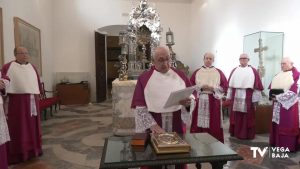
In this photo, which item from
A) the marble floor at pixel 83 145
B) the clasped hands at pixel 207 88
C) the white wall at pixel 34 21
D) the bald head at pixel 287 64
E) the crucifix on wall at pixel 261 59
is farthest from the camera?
the crucifix on wall at pixel 261 59

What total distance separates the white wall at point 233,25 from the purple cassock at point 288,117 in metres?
0.98

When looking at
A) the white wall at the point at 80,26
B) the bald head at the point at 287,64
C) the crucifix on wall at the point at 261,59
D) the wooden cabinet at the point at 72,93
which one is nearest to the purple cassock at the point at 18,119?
the bald head at the point at 287,64

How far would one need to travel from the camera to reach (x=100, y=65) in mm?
10391

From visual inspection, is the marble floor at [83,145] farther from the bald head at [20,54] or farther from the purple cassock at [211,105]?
the bald head at [20,54]

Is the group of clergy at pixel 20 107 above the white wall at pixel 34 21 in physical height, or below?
below

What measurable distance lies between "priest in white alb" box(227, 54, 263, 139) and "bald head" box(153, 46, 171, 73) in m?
3.43

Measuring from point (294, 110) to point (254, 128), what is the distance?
1.16 metres

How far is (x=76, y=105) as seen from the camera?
10.1 m

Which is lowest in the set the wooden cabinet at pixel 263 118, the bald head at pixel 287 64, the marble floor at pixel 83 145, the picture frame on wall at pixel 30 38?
the marble floor at pixel 83 145

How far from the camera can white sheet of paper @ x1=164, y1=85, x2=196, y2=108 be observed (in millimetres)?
2253

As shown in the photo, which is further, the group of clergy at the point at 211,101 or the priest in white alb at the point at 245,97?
the priest in white alb at the point at 245,97

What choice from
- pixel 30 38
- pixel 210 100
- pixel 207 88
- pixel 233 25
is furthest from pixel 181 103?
pixel 30 38

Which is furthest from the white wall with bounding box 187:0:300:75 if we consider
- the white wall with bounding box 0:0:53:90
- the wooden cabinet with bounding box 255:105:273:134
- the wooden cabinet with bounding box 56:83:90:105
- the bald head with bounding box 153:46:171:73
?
the white wall with bounding box 0:0:53:90

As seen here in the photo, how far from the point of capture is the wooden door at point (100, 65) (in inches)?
403
